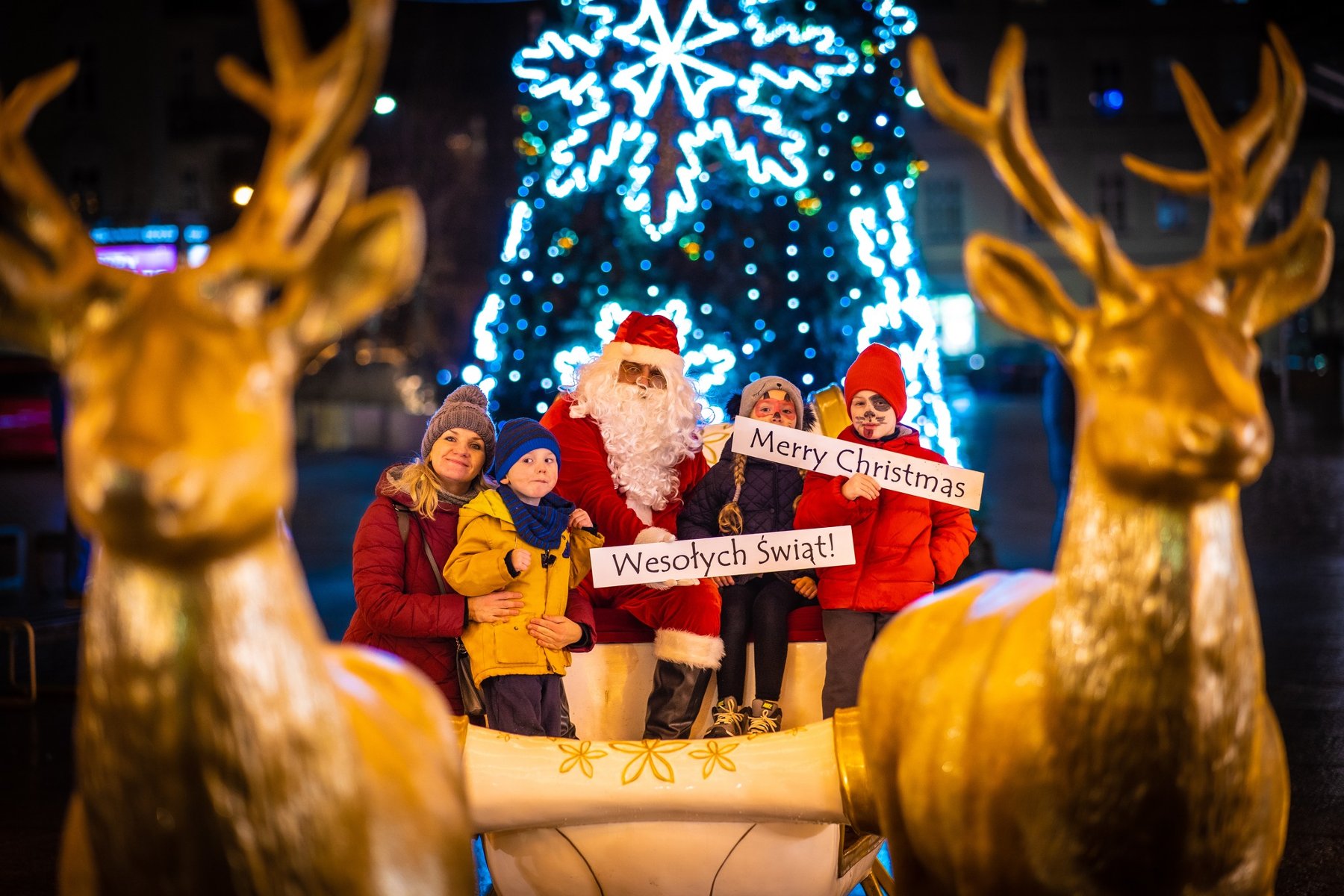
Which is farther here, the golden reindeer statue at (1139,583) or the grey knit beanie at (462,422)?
the grey knit beanie at (462,422)

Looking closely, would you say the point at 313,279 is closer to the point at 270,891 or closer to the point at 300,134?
the point at 300,134

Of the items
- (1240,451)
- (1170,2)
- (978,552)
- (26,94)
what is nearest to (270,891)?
(26,94)

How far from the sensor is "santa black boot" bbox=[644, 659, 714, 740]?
3.75m

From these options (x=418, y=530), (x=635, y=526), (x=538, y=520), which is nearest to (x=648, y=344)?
(x=635, y=526)

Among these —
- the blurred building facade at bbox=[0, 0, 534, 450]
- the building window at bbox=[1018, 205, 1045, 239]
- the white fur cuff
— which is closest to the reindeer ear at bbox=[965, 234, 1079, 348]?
the white fur cuff

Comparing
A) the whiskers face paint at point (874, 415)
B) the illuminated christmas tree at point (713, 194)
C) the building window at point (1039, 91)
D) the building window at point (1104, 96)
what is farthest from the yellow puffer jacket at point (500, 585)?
the building window at point (1104, 96)

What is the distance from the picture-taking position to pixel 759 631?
3.92 m

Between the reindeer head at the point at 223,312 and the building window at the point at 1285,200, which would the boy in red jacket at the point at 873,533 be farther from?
the building window at the point at 1285,200

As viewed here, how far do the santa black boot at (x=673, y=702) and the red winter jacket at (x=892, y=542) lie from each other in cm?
48

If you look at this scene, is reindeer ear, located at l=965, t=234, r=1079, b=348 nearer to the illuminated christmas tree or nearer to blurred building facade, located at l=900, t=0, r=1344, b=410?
the illuminated christmas tree

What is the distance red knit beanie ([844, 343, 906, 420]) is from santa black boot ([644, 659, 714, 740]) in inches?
39.6

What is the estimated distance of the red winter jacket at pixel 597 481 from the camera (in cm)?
434

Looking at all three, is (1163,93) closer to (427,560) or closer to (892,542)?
(892,542)

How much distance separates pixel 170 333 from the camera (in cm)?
157
